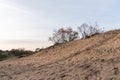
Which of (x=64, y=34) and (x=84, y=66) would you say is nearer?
(x=84, y=66)

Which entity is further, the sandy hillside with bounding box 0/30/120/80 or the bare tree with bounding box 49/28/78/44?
the bare tree with bounding box 49/28/78/44

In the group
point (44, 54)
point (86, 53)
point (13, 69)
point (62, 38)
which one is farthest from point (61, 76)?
point (62, 38)

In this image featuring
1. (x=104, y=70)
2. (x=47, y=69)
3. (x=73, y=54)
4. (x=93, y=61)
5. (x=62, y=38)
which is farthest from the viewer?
(x=62, y=38)

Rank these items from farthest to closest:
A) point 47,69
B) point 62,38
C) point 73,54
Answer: point 62,38
point 73,54
point 47,69

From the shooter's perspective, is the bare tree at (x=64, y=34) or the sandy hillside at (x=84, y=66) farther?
the bare tree at (x=64, y=34)

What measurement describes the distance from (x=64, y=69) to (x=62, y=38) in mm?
28915

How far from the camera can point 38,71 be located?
14695mm

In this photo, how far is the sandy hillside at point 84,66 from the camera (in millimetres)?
12438

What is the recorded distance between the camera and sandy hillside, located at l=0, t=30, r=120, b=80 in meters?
12.4

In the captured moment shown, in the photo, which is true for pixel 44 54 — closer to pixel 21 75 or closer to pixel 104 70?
pixel 21 75

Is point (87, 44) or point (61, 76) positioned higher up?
point (87, 44)

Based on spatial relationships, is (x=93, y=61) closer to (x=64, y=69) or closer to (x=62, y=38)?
(x=64, y=69)

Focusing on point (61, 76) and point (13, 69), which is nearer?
point (61, 76)

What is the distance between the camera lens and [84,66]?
13.3 meters
